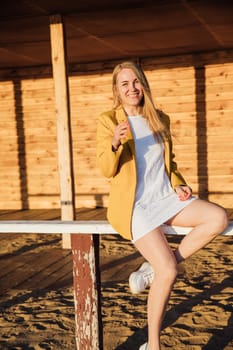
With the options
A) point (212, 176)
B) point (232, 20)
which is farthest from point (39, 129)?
point (232, 20)

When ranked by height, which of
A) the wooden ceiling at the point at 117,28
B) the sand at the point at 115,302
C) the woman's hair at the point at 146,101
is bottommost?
the sand at the point at 115,302

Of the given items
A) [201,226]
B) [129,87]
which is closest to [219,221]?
[201,226]

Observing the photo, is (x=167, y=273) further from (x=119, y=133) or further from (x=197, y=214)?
(x=119, y=133)

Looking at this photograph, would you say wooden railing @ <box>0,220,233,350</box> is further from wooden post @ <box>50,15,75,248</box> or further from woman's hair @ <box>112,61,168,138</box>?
wooden post @ <box>50,15,75,248</box>

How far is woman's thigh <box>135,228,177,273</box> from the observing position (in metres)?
2.86

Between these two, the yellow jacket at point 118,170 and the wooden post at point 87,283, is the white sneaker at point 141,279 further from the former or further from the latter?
the wooden post at point 87,283

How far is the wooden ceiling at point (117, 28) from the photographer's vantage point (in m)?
6.43

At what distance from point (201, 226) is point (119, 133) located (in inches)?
27.1

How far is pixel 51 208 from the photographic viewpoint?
37.7 feet

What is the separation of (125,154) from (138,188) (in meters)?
0.21

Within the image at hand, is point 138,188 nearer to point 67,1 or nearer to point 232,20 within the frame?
point 67,1

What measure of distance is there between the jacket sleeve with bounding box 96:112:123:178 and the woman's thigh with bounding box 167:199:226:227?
45 centimetres

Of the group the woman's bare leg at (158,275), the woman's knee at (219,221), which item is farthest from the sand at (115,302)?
the woman's knee at (219,221)

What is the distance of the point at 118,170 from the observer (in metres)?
3.07
